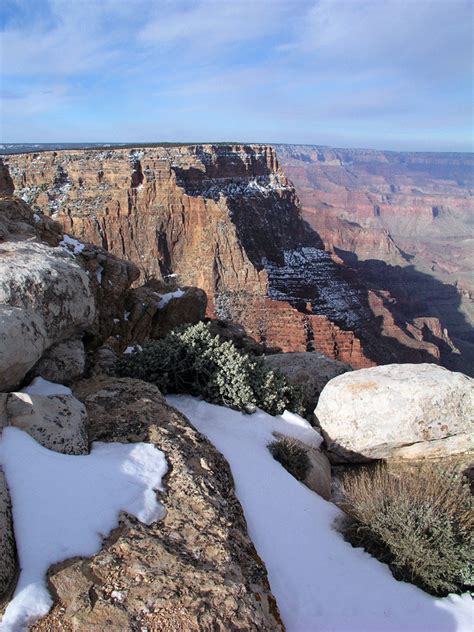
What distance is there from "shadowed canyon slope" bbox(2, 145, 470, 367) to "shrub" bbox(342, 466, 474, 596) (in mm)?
39785

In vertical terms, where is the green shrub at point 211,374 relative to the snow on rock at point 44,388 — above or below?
below

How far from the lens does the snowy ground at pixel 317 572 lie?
3.88m

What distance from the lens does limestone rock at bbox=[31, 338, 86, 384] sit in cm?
620

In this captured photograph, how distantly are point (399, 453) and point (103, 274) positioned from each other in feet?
22.3

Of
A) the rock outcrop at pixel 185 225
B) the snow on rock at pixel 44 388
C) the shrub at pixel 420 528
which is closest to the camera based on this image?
the shrub at pixel 420 528

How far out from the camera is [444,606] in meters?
4.14

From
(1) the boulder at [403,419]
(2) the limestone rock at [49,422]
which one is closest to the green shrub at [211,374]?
(1) the boulder at [403,419]

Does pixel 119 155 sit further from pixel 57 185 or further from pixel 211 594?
pixel 211 594

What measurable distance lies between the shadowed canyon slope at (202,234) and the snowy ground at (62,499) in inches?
1597

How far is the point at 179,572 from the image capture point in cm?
336

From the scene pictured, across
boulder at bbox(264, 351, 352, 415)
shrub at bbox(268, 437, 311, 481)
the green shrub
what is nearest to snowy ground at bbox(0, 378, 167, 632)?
shrub at bbox(268, 437, 311, 481)

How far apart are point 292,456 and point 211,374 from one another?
2151 mm

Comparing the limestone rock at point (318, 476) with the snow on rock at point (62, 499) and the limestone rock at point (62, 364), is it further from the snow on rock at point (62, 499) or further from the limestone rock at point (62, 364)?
the limestone rock at point (62, 364)

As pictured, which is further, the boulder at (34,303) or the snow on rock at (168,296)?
the snow on rock at (168,296)
